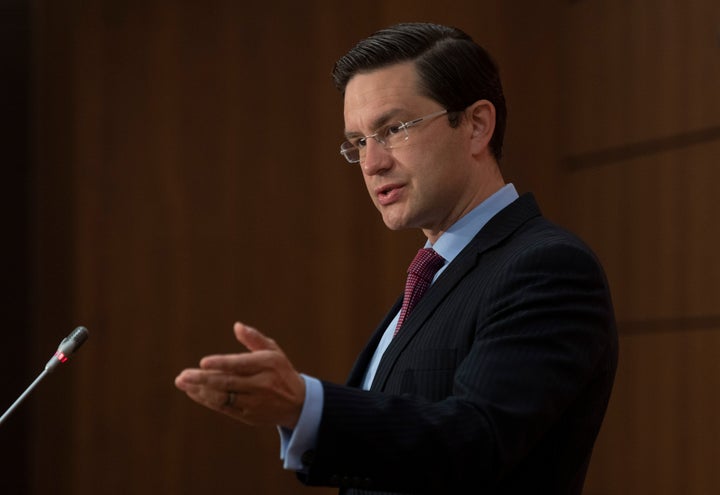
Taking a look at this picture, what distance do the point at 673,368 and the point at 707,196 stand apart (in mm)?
449

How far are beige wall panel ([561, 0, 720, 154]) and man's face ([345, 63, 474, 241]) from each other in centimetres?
147

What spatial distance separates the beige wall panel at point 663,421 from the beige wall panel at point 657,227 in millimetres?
94

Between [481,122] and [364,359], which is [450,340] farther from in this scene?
[481,122]

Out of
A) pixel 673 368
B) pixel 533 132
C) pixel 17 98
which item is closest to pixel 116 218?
pixel 17 98

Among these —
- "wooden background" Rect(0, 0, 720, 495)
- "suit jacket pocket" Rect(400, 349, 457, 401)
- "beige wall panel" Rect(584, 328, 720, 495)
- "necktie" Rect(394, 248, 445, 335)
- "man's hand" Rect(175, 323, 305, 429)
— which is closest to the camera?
"man's hand" Rect(175, 323, 305, 429)

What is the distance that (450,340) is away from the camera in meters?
1.23

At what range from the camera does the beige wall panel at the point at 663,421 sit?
8.79 ft

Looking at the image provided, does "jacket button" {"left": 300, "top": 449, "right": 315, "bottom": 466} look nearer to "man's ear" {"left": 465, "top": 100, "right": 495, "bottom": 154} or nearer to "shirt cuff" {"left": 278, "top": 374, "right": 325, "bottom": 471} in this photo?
"shirt cuff" {"left": 278, "top": 374, "right": 325, "bottom": 471}

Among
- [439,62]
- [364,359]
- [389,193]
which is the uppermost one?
[439,62]

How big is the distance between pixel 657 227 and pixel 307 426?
2.08m

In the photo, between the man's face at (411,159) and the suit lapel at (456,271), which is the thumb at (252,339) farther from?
the man's face at (411,159)

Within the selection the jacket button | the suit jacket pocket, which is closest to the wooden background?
the suit jacket pocket

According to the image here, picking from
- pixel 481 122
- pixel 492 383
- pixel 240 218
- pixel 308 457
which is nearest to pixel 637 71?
pixel 240 218

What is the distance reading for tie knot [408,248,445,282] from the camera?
1420 mm
